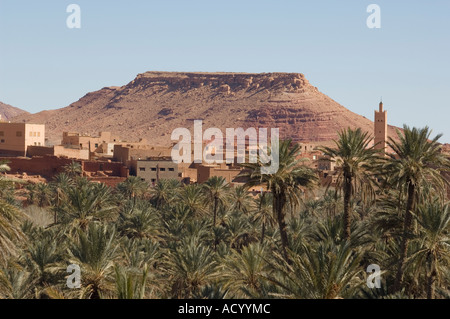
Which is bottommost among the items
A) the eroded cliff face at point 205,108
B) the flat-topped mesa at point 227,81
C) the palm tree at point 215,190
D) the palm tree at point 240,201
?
the palm tree at point 240,201

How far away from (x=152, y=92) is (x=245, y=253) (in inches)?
6242

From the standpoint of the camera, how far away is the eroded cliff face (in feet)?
497

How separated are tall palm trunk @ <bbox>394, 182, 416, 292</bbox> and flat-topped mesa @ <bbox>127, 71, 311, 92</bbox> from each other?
478 feet

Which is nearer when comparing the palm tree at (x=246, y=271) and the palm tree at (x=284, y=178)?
the palm tree at (x=284, y=178)

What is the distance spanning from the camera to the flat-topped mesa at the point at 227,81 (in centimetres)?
16700

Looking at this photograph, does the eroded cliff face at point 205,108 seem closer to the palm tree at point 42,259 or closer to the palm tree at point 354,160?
the palm tree at point 42,259

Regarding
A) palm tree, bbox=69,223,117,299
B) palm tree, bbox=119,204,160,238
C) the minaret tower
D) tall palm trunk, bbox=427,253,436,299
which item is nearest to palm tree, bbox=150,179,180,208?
palm tree, bbox=119,204,160,238

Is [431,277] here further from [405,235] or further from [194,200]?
[194,200]

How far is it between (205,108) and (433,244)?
475 feet

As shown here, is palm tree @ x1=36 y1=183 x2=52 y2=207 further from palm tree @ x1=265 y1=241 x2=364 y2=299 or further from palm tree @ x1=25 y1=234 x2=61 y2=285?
palm tree @ x1=265 y1=241 x2=364 y2=299

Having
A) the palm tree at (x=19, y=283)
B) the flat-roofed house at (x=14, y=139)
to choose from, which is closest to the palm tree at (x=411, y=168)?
the palm tree at (x=19, y=283)

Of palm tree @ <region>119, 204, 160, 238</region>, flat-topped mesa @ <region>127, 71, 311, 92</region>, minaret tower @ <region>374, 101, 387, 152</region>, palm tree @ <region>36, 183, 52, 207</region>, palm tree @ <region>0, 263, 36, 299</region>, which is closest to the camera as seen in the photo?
palm tree @ <region>0, 263, 36, 299</region>
